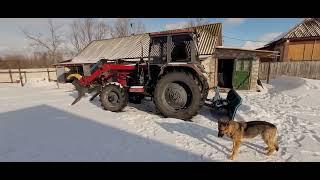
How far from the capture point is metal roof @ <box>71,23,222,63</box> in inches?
541

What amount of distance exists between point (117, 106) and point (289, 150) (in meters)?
4.44

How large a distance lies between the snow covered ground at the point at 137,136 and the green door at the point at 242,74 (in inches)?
178

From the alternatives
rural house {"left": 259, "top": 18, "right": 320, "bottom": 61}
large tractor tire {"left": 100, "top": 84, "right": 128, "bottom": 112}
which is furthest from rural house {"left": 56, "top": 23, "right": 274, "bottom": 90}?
rural house {"left": 259, "top": 18, "right": 320, "bottom": 61}

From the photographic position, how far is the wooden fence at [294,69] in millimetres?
15133

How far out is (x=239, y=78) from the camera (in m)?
11.5

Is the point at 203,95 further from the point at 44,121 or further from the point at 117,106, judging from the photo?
the point at 44,121

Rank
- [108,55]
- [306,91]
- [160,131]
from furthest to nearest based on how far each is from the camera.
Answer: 1. [108,55]
2. [306,91]
3. [160,131]

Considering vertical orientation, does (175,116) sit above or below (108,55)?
below

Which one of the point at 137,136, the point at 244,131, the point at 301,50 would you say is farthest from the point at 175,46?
the point at 301,50

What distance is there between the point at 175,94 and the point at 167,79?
46 centimetres

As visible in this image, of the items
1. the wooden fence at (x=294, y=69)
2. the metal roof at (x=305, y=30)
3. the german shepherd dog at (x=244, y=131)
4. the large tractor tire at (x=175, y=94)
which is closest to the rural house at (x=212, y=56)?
the large tractor tire at (x=175, y=94)

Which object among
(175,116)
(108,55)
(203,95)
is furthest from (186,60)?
(108,55)

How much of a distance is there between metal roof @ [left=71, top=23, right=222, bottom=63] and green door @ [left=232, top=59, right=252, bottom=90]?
1.87 m

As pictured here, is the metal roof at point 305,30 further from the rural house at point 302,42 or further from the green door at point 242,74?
the green door at point 242,74
